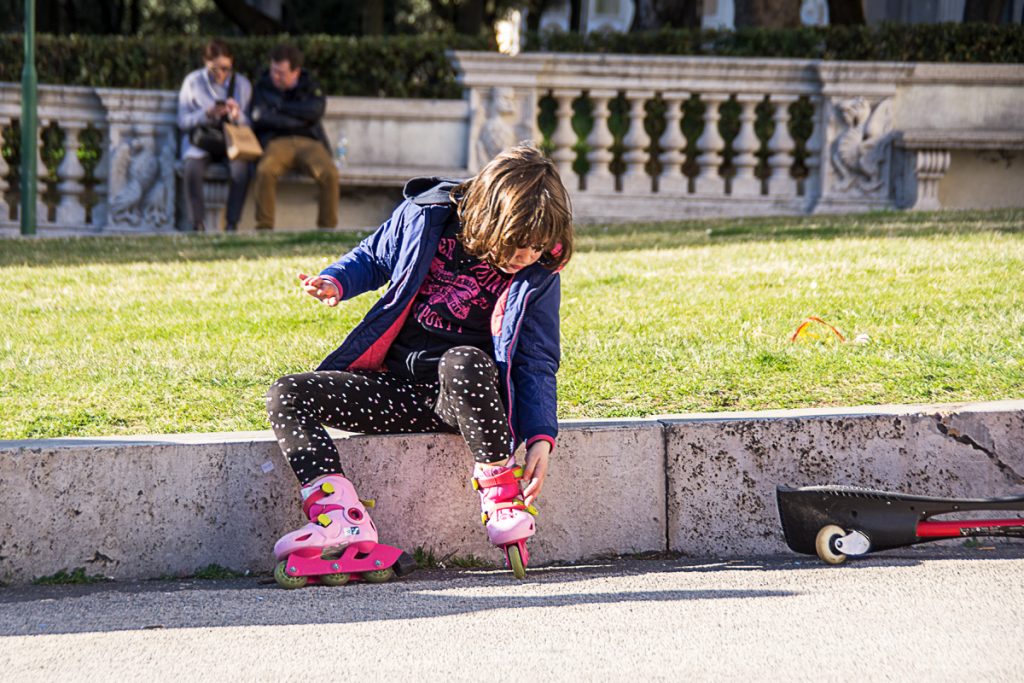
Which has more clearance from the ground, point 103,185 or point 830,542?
point 103,185

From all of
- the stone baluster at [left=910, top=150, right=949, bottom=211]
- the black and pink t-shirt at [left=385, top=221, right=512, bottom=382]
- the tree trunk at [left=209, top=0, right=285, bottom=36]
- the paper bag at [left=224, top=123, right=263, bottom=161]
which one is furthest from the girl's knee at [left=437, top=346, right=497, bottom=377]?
the tree trunk at [left=209, top=0, right=285, bottom=36]

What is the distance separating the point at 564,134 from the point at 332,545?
8426 mm

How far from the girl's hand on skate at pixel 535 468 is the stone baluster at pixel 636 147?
8.37 metres

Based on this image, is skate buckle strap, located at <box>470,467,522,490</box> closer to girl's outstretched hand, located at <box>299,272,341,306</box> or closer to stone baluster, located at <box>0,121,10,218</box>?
girl's outstretched hand, located at <box>299,272,341,306</box>

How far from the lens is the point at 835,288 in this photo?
6.84 meters

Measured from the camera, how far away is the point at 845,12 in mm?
17047

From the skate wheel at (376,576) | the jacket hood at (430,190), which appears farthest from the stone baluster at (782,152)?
the skate wheel at (376,576)

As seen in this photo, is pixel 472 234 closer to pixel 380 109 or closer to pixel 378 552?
pixel 378 552

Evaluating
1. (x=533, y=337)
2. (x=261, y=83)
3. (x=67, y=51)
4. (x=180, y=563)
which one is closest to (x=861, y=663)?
(x=533, y=337)

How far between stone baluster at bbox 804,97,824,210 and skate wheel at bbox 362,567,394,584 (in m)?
8.59

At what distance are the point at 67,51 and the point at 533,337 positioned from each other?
32.0 feet

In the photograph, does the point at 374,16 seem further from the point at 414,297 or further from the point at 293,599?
the point at 293,599

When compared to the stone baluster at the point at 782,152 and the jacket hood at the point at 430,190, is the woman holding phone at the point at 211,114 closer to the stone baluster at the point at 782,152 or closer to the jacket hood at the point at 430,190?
the stone baluster at the point at 782,152

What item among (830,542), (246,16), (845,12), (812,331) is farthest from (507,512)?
(246,16)
